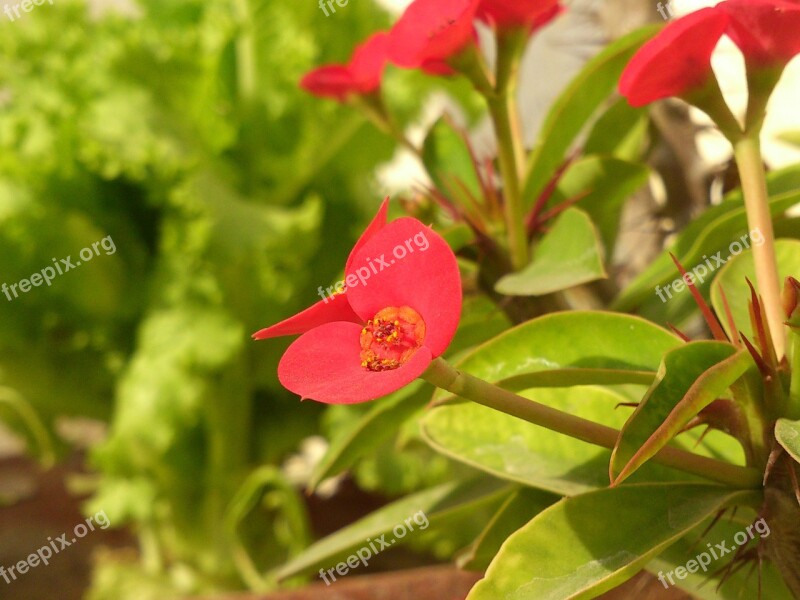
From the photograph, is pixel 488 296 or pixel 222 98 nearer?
pixel 488 296

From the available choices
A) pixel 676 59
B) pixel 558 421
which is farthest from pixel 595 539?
pixel 676 59

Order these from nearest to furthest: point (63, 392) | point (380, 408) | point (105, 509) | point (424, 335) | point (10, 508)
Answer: point (424, 335), point (380, 408), point (105, 509), point (63, 392), point (10, 508)

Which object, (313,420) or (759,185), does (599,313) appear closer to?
(759,185)

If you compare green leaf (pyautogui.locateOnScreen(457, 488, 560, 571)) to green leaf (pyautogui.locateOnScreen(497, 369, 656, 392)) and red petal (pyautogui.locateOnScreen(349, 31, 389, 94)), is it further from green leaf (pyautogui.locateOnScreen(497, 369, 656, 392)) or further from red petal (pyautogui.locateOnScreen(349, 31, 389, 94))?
red petal (pyautogui.locateOnScreen(349, 31, 389, 94))

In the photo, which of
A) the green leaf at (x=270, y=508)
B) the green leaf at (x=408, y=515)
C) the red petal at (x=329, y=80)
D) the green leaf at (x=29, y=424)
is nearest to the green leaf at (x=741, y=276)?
the green leaf at (x=408, y=515)

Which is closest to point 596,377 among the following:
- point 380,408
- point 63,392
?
point 380,408

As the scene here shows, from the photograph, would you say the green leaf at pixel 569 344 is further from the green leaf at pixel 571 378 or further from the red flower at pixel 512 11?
the red flower at pixel 512 11
